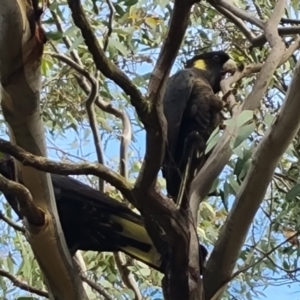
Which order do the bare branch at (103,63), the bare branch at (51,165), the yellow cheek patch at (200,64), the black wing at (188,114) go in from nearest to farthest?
the bare branch at (103,63) < the bare branch at (51,165) < the black wing at (188,114) < the yellow cheek patch at (200,64)

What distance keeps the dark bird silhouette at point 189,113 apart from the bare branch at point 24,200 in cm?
71

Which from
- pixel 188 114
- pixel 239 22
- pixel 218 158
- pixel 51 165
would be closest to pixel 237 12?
pixel 239 22

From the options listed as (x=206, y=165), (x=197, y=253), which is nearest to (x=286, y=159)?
(x=206, y=165)

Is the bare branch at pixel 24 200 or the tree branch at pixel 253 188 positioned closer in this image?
the bare branch at pixel 24 200

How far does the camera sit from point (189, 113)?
2.28m

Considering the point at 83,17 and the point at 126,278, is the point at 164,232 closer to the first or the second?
the point at 83,17

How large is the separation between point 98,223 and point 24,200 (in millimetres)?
476

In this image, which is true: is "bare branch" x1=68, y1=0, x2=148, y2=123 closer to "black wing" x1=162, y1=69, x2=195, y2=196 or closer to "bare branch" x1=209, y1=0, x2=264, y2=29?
"bare branch" x1=209, y1=0, x2=264, y2=29

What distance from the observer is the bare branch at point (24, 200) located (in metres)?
1.19

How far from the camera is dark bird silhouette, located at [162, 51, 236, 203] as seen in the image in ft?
6.70

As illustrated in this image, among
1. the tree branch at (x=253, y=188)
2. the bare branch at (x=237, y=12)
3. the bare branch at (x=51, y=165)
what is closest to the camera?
the bare branch at (x=51, y=165)

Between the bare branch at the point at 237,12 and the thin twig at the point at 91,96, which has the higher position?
the bare branch at the point at 237,12

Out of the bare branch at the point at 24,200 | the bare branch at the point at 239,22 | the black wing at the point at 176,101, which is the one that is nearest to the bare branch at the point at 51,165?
the bare branch at the point at 24,200

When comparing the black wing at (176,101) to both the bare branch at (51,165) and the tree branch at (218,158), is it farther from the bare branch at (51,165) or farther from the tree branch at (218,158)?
the bare branch at (51,165)
